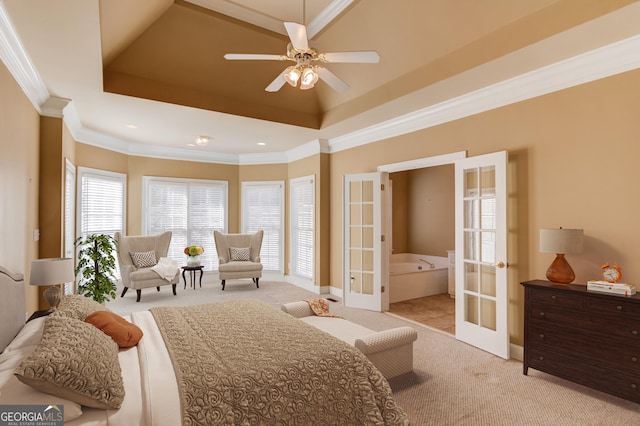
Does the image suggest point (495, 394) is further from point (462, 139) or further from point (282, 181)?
point (282, 181)

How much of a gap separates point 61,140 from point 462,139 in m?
4.94

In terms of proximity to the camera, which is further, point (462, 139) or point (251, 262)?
point (251, 262)

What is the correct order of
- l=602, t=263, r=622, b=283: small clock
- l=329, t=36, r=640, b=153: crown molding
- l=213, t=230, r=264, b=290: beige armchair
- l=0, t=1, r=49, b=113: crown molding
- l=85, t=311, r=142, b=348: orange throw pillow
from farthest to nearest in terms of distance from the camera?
l=213, t=230, r=264, b=290: beige armchair → l=329, t=36, r=640, b=153: crown molding → l=602, t=263, r=622, b=283: small clock → l=0, t=1, r=49, b=113: crown molding → l=85, t=311, r=142, b=348: orange throw pillow

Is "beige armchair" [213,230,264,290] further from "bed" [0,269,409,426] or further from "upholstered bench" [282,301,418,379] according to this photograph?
"bed" [0,269,409,426]

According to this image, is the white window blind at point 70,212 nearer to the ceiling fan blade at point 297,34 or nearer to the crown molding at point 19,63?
the crown molding at point 19,63

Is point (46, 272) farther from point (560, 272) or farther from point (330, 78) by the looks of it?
point (560, 272)

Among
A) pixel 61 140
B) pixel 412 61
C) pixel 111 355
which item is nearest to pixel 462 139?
pixel 412 61

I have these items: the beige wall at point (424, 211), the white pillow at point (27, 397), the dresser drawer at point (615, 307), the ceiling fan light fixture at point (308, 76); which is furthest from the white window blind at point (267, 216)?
the white pillow at point (27, 397)

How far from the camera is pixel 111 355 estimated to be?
177 centimetres

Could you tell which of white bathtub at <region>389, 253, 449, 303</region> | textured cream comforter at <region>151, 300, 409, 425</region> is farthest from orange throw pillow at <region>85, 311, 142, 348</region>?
white bathtub at <region>389, 253, 449, 303</region>

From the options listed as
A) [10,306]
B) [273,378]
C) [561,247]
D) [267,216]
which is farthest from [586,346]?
[267,216]

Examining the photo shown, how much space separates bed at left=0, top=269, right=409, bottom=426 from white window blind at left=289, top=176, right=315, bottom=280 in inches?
160

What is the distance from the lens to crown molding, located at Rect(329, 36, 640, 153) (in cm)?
272

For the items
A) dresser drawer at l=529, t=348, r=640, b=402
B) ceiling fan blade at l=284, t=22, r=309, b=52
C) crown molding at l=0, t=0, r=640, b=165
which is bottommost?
dresser drawer at l=529, t=348, r=640, b=402
